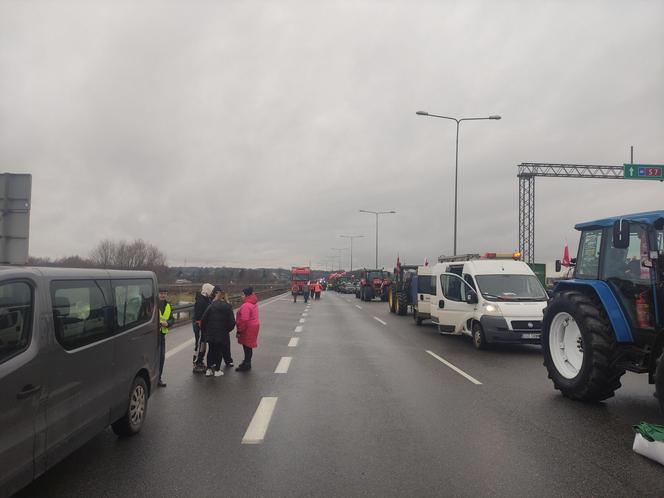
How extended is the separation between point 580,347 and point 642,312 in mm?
1191

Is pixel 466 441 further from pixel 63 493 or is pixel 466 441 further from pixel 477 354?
pixel 477 354

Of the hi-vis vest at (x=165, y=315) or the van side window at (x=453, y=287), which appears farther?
the van side window at (x=453, y=287)

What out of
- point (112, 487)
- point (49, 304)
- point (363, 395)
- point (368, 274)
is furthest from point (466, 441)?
point (368, 274)

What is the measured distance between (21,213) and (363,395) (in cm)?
560

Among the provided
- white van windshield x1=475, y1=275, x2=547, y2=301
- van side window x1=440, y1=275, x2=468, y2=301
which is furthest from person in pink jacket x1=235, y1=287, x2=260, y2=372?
van side window x1=440, y1=275, x2=468, y2=301

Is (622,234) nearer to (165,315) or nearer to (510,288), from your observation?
(165,315)

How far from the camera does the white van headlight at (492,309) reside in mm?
12784

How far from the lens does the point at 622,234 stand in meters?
6.30

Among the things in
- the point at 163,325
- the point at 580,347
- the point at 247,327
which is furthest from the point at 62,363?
the point at 580,347

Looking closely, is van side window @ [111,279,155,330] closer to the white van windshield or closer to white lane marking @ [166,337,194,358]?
white lane marking @ [166,337,194,358]

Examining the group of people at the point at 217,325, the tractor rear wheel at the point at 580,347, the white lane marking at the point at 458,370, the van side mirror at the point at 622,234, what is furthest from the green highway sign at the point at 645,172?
the group of people at the point at 217,325

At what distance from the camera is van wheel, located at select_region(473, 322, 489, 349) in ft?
42.8

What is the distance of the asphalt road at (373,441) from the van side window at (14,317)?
4.46 feet

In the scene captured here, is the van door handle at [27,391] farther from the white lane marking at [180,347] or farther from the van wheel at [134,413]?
the white lane marking at [180,347]
